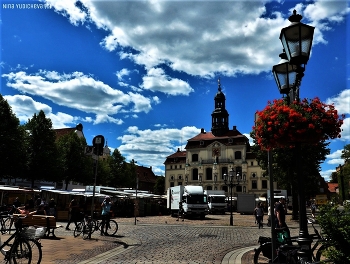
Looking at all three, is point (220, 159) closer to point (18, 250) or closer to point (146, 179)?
point (146, 179)

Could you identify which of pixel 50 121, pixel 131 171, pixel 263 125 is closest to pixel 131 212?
pixel 50 121

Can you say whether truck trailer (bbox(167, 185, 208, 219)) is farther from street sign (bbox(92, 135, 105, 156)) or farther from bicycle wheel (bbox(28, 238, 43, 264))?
bicycle wheel (bbox(28, 238, 43, 264))

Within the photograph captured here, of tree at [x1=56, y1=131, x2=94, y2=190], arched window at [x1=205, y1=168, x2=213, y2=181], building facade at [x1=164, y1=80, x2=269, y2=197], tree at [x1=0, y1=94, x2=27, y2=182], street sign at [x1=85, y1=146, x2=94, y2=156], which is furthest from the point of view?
arched window at [x1=205, y1=168, x2=213, y2=181]

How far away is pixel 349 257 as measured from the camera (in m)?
4.03

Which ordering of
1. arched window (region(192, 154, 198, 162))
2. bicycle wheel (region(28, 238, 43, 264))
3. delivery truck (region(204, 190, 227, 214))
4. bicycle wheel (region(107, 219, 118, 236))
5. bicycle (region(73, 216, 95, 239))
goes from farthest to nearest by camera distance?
arched window (region(192, 154, 198, 162)) → delivery truck (region(204, 190, 227, 214)) → bicycle wheel (region(107, 219, 118, 236)) → bicycle (region(73, 216, 95, 239)) → bicycle wheel (region(28, 238, 43, 264))

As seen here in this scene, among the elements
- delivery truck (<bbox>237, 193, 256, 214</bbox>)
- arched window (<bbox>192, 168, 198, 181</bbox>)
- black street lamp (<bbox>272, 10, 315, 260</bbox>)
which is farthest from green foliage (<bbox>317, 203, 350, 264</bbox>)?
arched window (<bbox>192, 168, 198, 181</bbox>)

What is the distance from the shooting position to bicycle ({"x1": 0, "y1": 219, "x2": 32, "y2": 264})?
7.22 metres

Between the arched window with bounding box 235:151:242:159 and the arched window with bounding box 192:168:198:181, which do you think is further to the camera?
the arched window with bounding box 192:168:198:181

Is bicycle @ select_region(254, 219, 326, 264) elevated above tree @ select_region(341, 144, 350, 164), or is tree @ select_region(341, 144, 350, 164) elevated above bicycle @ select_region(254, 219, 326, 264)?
tree @ select_region(341, 144, 350, 164)

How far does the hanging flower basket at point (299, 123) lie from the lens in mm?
5883

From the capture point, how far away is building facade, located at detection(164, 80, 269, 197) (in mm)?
77438

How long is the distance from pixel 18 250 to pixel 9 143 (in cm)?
3244

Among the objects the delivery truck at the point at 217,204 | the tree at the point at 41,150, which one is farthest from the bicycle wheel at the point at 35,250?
the delivery truck at the point at 217,204

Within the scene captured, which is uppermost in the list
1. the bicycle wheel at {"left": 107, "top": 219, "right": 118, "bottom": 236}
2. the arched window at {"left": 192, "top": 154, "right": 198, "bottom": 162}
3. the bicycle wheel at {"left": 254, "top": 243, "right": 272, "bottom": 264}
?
the arched window at {"left": 192, "top": 154, "right": 198, "bottom": 162}
